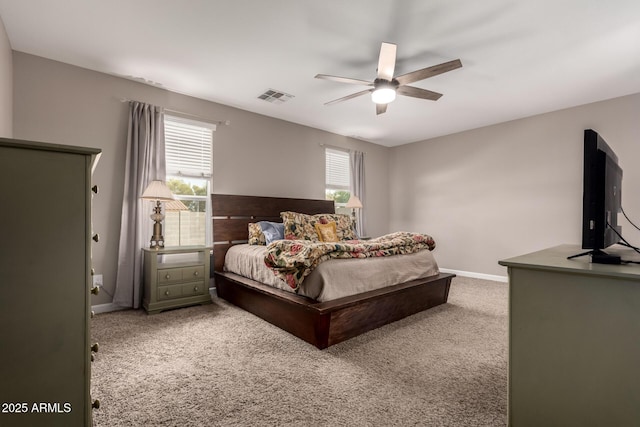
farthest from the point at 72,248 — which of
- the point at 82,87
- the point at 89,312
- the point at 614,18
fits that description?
the point at 614,18

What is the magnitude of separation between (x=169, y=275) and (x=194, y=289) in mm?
329

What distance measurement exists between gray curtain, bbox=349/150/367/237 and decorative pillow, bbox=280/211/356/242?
1257mm

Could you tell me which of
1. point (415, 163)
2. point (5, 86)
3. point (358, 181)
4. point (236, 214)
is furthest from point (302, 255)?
point (415, 163)

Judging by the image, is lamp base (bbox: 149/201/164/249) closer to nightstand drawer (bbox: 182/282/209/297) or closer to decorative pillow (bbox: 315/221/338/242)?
nightstand drawer (bbox: 182/282/209/297)

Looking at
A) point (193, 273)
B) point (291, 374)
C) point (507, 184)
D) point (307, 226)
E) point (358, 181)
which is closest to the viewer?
point (291, 374)

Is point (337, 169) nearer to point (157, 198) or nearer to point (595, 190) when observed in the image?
point (157, 198)

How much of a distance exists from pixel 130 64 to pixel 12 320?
2939 mm

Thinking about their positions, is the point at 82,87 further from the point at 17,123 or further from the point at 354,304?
the point at 354,304

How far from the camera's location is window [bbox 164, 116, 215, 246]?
3.83 metres

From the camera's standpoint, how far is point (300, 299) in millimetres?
2539

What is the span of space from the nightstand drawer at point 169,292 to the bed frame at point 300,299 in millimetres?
502

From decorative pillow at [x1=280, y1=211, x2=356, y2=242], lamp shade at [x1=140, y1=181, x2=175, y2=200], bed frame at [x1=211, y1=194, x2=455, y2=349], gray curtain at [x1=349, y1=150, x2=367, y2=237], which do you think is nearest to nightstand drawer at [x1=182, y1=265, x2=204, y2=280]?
bed frame at [x1=211, y1=194, x2=455, y2=349]

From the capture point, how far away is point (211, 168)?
13.4 feet

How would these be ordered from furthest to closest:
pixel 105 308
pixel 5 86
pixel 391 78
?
pixel 105 308
pixel 391 78
pixel 5 86
